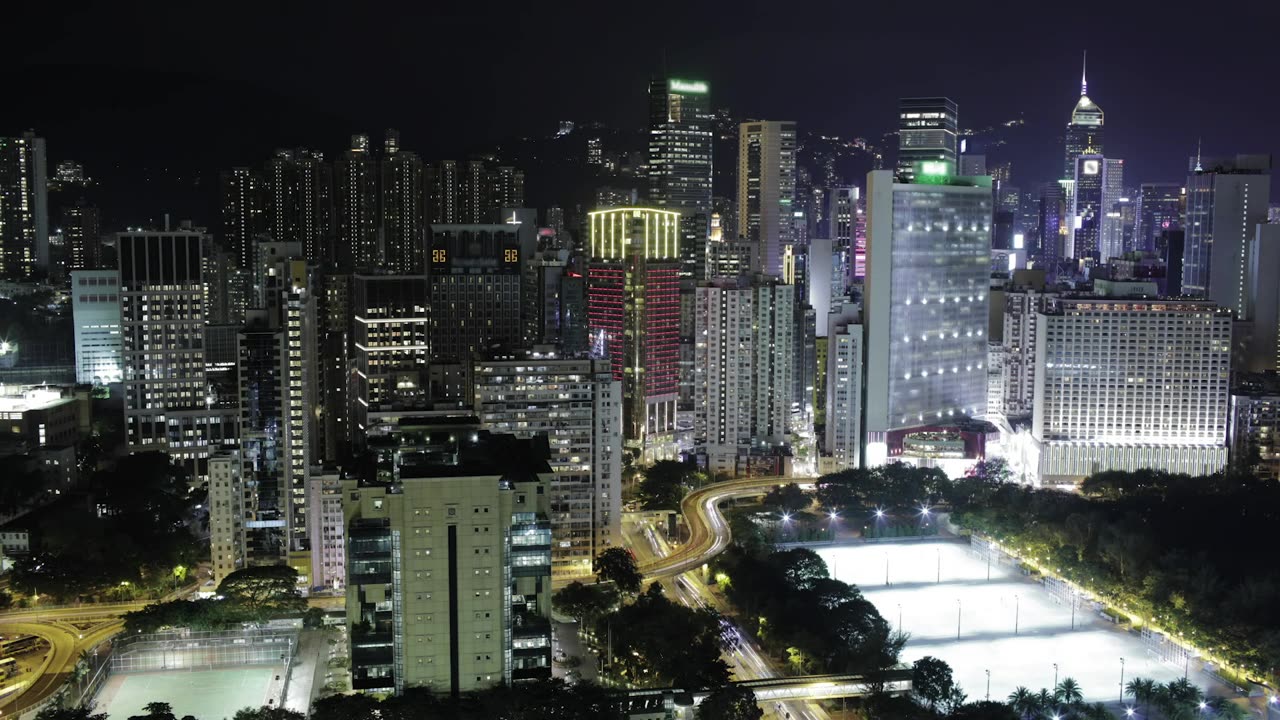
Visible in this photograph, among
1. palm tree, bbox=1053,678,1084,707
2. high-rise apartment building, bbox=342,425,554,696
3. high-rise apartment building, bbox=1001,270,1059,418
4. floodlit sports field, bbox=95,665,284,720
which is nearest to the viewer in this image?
high-rise apartment building, bbox=342,425,554,696

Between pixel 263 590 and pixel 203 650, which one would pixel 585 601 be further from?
pixel 203 650

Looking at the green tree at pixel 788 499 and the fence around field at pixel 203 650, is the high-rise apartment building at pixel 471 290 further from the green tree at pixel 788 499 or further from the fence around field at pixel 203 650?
the fence around field at pixel 203 650

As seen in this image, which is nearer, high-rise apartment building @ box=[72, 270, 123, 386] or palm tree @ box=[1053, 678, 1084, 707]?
palm tree @ box=[1053, 678, 1084, 707]

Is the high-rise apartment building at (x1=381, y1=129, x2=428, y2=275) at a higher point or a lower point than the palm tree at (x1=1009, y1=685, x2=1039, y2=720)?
higher

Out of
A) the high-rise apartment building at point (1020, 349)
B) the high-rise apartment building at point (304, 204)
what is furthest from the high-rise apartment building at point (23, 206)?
the high-rise apartment building at point (1020, 349)

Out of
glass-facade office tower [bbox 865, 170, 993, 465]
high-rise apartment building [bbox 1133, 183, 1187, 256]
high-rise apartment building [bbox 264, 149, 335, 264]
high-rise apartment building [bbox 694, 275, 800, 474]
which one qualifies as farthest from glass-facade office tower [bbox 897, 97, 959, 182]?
high-rise apartment building [bbox 1133, 183, 1187, 256]

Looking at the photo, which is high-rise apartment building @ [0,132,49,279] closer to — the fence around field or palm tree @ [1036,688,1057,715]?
the fence around field

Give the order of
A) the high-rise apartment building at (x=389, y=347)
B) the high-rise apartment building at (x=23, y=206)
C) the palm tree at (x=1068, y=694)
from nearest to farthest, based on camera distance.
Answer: the palm tree at (x=1068, y=694)
the high-rise apartment building at (x=389, y=347)
the high-rise apartment building at (x=23, y=206)
